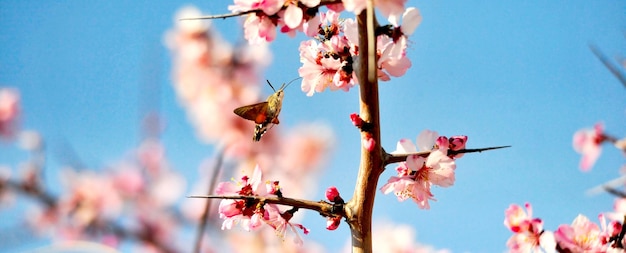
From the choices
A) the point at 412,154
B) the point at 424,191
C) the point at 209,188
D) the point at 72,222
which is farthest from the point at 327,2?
the point at 72,222

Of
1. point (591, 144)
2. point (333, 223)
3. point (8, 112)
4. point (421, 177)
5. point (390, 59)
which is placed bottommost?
point (333, 223)

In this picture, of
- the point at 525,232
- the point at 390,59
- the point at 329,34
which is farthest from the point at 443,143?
the point at 525,232

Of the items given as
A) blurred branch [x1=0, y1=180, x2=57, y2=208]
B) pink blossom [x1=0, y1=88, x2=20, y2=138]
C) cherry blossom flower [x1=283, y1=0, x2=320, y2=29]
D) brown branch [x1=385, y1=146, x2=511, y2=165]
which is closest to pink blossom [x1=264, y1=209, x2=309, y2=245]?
brown branch [x1=385, y1=146, x2=511, y2=165]

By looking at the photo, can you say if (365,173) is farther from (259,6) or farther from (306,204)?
(259,6)

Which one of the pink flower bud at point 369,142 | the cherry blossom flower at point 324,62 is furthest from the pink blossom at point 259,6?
the pink flower bud at point 369,142

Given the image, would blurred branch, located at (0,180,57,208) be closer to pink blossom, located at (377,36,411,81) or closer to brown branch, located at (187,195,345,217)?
brown branch, located at (187,195,345,217)

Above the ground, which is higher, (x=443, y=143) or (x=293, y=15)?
(x=293, y=15)

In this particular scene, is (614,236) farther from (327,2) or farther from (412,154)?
(327,2)
